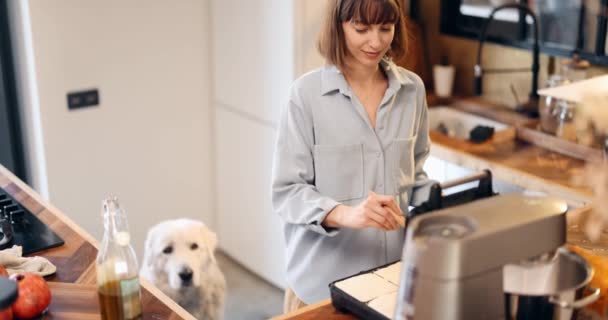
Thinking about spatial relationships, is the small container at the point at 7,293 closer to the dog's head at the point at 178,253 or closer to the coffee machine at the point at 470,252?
the coffee machine at the point at 470,252

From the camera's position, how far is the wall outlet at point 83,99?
11.5 ft

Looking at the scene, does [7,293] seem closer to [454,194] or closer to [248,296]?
[454,194]

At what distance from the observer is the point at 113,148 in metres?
3.71

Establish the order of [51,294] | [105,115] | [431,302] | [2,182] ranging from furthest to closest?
[105,115]
[2,182]
[51,294]
[431,302]

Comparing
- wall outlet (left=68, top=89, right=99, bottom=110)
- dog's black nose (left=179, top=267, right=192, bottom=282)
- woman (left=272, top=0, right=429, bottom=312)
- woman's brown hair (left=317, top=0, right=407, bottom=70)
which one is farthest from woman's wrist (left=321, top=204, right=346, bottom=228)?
wall outlet (left=68, top=89, right=99, bottom=110)

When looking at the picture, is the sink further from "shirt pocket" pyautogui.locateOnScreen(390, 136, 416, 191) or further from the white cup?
"shirt pocket" pyautogui.locateOnScreen(390, 136, 416, 191)

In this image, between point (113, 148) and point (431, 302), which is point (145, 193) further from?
point (431, 302)

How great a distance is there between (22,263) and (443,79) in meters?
2.40

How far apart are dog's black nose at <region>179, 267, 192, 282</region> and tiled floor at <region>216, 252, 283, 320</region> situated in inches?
41.4

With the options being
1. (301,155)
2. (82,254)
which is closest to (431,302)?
(301,155)

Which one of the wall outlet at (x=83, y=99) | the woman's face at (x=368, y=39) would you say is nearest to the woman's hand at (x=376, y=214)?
the woman's face at (x=368, y=39)

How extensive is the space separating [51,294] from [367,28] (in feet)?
3.36

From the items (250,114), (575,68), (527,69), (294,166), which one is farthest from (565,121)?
(294,166)

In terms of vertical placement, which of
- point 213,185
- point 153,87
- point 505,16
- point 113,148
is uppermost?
point 505,16
